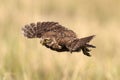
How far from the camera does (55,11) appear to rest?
10281mm

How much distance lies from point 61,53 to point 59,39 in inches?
108

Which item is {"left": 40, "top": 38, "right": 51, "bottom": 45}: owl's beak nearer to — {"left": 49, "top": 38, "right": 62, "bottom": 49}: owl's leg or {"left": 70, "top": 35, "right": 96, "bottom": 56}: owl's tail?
{"left": 49, "top": 38, "right": 62, "bottom": 49}: owl's leg

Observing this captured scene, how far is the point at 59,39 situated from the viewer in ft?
13.0

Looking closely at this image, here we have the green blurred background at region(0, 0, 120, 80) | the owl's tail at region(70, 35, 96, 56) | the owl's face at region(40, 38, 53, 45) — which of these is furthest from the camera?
the green blurred background at region(0, 0, 120, 80)

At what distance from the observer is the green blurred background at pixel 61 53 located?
5711mm

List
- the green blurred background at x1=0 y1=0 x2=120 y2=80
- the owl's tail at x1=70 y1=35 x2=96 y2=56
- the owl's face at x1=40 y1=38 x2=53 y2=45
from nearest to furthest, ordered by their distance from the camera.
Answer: the owl's tail at x1=70 y1=35 x2=96 y2=56 → the owl's face at x1=40 y1=38 x2=53 y2=45 → the green blurred background at x1=0 y1=0 x2=120 y2=80

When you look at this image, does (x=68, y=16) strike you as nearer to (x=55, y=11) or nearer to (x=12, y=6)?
(x=55, y=11)

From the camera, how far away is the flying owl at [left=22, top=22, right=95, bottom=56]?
387cm

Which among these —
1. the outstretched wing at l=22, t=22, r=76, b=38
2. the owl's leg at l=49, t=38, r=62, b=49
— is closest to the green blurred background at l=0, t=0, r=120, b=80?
the outstretched wing at l=22, t=22, r=76, b=38

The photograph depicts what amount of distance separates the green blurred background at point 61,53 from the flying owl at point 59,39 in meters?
1.09

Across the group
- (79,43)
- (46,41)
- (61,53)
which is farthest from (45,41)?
(61,53)

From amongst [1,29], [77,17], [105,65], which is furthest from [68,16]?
[105,65]

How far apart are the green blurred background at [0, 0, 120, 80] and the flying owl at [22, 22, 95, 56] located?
109cm

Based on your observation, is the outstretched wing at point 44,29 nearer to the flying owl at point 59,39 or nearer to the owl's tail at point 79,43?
the flying owl at point 59,39
